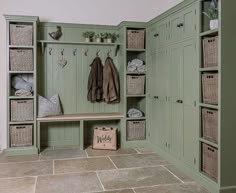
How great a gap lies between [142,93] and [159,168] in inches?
61.4

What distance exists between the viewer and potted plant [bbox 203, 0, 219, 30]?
2.90 m

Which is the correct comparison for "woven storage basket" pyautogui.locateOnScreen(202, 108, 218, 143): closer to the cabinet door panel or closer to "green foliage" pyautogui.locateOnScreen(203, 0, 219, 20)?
"green foliage" pyautogui.locateOnScreen(203, 0, 219, 20)

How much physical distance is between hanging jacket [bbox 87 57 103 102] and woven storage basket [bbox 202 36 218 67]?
2278 millimetres

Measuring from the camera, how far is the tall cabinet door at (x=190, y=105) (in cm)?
332

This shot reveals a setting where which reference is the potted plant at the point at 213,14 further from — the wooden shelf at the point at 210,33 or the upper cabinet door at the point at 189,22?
the upper cabinet door at the point at 189,22

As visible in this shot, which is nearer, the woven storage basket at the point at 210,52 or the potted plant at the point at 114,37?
the woven storage basket at the point at 210,52

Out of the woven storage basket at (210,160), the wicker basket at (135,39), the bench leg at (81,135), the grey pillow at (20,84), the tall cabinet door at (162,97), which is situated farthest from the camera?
the wicker basket at (135,39)

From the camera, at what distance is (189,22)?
11.2ft

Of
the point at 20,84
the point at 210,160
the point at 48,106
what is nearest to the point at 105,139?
the point at 48,106

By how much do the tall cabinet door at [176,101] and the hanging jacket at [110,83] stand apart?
1.30m

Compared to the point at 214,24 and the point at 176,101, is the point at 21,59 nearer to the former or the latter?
Answer: the point at 176,101

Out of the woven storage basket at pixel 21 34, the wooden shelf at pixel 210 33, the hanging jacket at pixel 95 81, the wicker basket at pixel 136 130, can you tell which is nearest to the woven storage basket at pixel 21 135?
the hanging jacket at pixel 95 81

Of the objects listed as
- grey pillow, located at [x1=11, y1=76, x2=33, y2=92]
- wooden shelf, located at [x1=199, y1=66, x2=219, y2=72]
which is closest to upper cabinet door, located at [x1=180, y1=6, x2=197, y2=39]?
wooden shelf, located at [x1=199, y1=66, x2=219, y2=72]

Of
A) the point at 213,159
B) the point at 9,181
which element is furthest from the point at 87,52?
the point at 213,159
